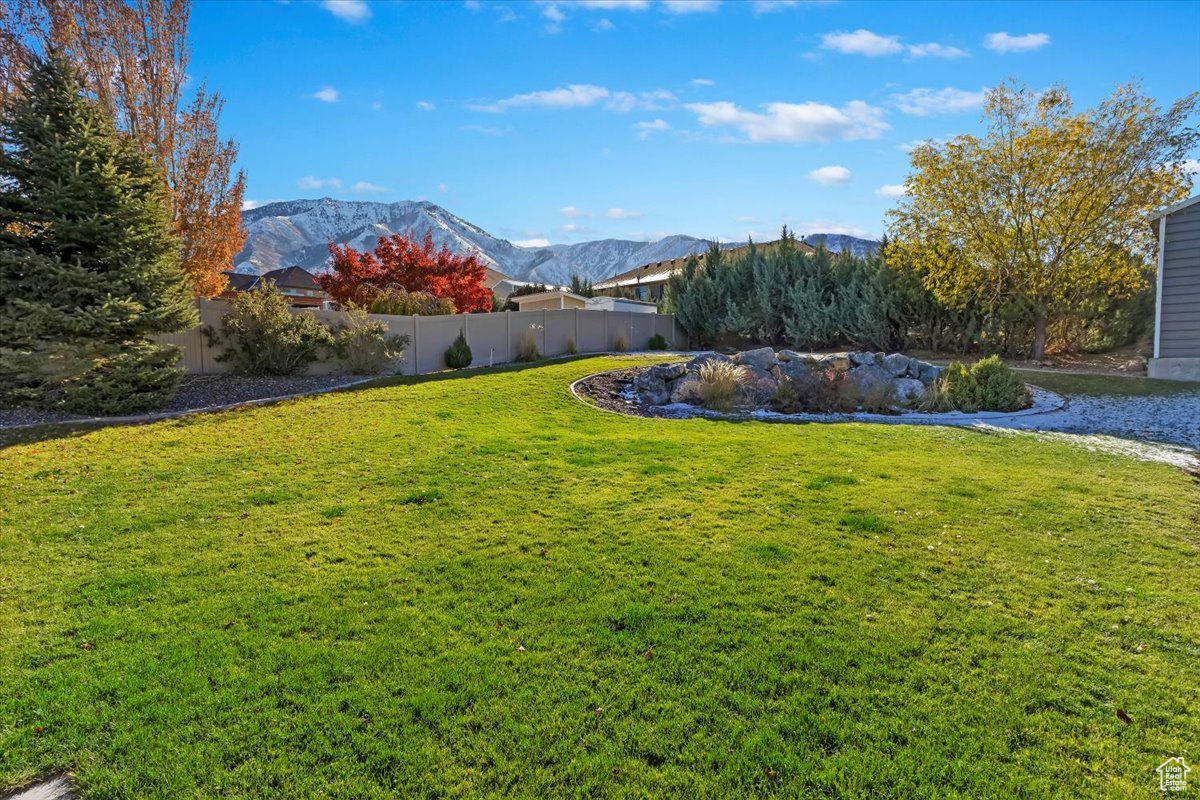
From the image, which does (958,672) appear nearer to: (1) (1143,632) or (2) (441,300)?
(1) (1143,632)

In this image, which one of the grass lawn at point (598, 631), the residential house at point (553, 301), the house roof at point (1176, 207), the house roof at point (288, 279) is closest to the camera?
the grass lawn at point (598, 631)

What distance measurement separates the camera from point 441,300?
17.1 m

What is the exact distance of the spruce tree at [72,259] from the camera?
327 inches

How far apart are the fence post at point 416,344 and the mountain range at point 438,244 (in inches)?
3194

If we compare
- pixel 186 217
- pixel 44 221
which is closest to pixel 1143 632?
pixel 44 221

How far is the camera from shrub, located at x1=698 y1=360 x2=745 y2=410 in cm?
1045

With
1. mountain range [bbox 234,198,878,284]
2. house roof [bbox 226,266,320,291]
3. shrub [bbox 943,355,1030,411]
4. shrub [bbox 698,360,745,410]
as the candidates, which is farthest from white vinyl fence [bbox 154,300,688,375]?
mountain range [bbox 234,198,878,284]

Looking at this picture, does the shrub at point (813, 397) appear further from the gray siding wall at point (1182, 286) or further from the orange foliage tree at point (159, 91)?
the orange foliage tree at point (159, 91)

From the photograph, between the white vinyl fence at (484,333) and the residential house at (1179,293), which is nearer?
the residential house at (1179,293)

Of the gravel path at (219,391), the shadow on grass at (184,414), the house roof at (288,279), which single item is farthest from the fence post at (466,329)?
the house roof at (288,279)

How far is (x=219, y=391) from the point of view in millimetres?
10773

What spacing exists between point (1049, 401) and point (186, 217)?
64.6 ft

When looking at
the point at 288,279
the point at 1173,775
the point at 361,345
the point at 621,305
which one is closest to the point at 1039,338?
the point at 621,305

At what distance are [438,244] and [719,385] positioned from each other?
113649 mm
